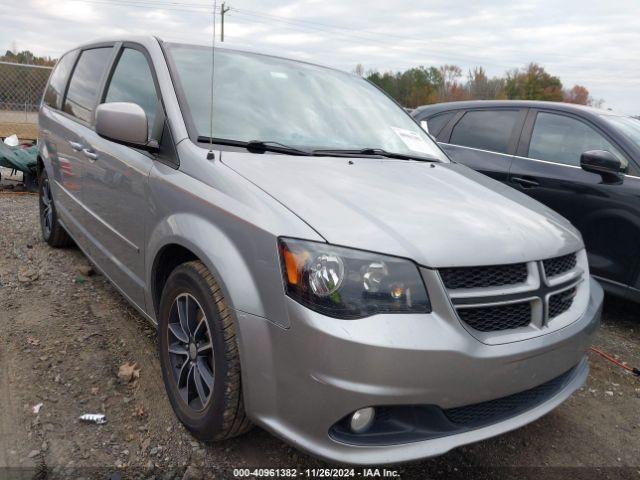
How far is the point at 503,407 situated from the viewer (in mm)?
1976

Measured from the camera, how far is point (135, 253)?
2695 millimetres

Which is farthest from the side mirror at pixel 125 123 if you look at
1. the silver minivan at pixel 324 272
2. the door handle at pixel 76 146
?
the door handle at pixel 76 146

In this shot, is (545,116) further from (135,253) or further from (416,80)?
(416,80)

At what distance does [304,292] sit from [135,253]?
134 centimetres

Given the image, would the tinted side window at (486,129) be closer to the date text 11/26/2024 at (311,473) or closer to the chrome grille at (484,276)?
the chrome grille at (484,276)

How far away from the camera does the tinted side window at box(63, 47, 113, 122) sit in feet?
11.3

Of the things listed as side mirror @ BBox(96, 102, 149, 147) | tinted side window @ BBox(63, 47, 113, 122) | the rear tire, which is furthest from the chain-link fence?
side mirror @ BBox(96, 102, 149, 147)

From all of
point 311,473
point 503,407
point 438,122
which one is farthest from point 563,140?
point 311,473

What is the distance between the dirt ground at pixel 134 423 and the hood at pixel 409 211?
0.97 metres

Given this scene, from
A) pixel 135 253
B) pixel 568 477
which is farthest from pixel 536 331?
pixel 135 253

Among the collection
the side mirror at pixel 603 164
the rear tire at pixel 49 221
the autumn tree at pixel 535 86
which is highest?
the autumn tree at pixel 535 86

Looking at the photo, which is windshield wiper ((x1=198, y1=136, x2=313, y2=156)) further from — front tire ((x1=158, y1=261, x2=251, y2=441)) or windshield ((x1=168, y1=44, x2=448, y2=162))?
Answer: front tire ((x1=158, y1=261, x2=251, y2=441))

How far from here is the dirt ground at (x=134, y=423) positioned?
215cm

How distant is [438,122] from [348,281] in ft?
13.3
